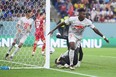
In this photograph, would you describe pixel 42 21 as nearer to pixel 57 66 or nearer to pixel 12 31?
pixel 12 31

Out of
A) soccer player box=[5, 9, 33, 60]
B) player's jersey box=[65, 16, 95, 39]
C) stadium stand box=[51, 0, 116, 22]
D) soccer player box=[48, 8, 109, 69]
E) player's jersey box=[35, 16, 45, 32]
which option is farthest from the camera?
stadium stand box=[51, 0, 116, 22]

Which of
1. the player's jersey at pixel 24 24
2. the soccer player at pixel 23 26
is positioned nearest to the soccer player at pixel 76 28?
the soccer player at pixel 23 26

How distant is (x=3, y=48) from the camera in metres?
21.6

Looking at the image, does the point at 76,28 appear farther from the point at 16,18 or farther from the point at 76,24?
the point at 16,18

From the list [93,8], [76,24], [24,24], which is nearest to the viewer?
[76,24]

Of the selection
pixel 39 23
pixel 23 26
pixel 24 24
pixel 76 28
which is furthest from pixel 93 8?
pixel 76 28

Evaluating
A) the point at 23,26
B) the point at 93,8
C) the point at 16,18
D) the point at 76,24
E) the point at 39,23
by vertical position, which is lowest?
the point at 76,24

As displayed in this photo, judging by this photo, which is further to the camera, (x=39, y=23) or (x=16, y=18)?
(x=16, y=18)

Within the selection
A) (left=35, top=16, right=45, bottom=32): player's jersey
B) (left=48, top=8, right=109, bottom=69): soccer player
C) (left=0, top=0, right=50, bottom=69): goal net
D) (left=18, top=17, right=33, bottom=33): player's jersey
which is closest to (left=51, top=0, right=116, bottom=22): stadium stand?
(left=0, top=0, right=50, bottom=69): goal net

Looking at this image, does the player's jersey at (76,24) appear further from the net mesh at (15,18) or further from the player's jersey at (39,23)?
the player's jersey at (39,23)

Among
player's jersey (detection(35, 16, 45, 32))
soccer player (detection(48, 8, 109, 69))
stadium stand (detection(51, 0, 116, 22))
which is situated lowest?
soccer player (detection(48, 8, 109, 69))

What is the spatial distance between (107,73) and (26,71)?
215 centimetres

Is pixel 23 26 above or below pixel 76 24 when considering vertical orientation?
above

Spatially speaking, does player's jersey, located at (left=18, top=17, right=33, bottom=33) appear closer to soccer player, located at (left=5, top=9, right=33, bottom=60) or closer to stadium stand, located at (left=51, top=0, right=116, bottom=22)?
soccer player, located at (left=5, top=9, right=33, bottom=60)
